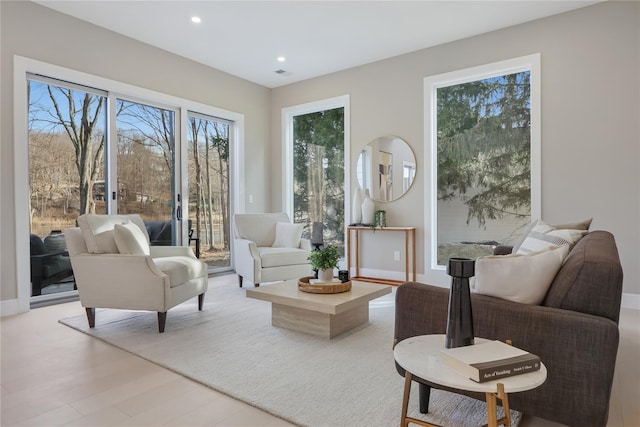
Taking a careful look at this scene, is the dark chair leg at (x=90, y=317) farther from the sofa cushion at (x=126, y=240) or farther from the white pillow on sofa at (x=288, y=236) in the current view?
the white pillow on sofa at (x=288, y=236)

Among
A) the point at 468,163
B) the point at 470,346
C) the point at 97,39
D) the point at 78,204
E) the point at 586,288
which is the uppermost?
the point at 97,39

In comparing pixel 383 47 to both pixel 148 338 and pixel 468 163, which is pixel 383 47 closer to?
pixel 468 163

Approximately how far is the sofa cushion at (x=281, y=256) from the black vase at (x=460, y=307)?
3.05 meters

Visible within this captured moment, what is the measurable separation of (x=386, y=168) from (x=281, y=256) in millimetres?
1790

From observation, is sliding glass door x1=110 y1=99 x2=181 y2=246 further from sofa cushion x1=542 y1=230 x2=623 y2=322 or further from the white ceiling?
sofa cushion x1=542 y1=230 x2=623 y2=322

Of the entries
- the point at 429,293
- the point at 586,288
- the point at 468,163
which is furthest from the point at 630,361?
the point at 468,163

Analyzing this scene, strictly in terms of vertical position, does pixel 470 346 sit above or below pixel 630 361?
above

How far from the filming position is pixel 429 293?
1694 mm

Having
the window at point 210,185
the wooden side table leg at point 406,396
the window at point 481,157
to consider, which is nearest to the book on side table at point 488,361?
the wooden side table leg at point 406,396

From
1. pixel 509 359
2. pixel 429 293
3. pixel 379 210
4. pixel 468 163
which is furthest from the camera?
pixel 379 210

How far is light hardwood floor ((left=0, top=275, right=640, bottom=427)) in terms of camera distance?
1708 millimetres

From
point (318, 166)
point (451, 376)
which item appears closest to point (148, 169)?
point (318, 166)

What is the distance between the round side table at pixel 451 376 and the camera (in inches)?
42.2

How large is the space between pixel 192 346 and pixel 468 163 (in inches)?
138
